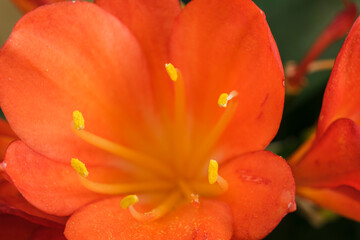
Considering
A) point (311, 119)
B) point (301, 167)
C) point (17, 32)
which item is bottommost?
point (311, 119)

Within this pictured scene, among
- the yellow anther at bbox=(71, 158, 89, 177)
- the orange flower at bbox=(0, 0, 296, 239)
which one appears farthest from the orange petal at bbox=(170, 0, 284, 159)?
the yellow anther at bbox=(71, 158, 89, 177)

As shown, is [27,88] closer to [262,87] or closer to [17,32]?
[17,32]

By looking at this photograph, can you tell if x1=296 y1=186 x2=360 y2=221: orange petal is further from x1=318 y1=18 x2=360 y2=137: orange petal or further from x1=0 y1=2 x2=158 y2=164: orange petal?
x1=0 y1=2 x2=158 y2=164: orange petal

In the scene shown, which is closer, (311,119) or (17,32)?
(17,32)

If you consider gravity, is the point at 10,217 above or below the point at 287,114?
above

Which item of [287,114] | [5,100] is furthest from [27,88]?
[287,114]

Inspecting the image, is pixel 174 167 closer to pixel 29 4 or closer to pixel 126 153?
pixel 126 153

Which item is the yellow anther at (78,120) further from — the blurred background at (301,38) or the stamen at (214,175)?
the blurred background at (301,38)

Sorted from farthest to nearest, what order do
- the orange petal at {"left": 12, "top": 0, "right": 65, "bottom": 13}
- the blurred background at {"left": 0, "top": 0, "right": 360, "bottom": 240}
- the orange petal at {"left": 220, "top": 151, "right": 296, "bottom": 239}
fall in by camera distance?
the blurred background at {"left": 0, "top": 0, "right": 360, "bottom": 240} → the orange petal at {"left": 12, "top": 0, "right": 65, "bottom": 13} → the orange petal at {"left": 220, "top": 151, "right": 296, "bottom": 239}
